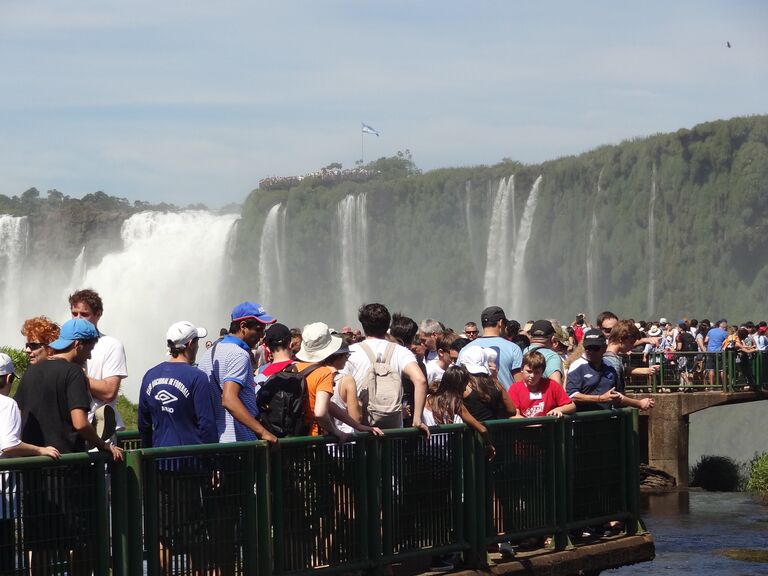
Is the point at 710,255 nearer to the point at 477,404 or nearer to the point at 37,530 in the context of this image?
the point at 477,404

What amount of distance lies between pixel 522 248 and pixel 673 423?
136ft

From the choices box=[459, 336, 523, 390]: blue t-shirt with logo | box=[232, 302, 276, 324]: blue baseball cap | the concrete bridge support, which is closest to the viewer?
box=[232, 302, 276, 324]: blue baseball cap

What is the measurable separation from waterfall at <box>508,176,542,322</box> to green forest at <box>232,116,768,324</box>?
560 mm

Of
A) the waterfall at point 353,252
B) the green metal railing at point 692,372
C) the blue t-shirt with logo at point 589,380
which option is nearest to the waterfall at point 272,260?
the waterfall at point 353,252

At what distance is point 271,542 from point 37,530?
158cm

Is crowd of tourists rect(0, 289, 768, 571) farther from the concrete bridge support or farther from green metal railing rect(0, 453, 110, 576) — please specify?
the concrete bridge support

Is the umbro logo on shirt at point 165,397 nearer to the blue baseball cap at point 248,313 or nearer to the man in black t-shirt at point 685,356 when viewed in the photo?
the blue baseball cap at point 248,313

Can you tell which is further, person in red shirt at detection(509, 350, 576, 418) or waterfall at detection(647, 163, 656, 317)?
waterfall at detection(647, 163, 656, 317)

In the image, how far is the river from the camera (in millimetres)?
13430

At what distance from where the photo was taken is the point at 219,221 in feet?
275

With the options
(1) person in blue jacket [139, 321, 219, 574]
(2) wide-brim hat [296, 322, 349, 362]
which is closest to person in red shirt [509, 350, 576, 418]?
(2) wide-brim hat [296, 322, 349, 362]

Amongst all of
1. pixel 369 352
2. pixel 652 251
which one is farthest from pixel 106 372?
pixel 652 251

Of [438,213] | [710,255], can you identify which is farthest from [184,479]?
[438,213]

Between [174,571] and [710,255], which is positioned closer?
[174,571]
